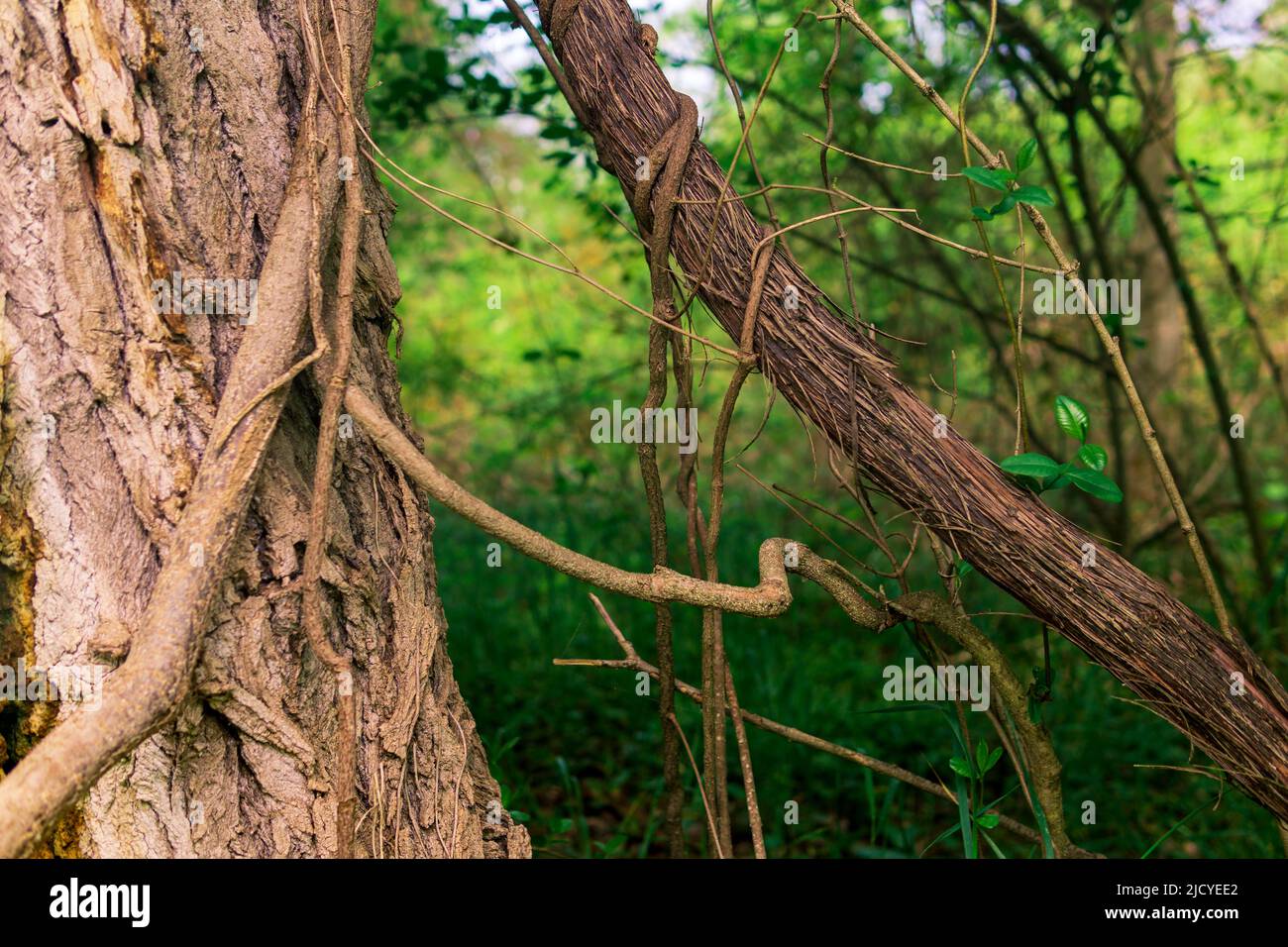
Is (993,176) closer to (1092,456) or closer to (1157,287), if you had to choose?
(1092,456)

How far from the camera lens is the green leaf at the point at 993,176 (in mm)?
1415

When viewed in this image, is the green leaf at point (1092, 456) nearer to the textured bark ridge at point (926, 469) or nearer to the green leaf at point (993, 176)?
the textured bark ridge at point (926, 469)

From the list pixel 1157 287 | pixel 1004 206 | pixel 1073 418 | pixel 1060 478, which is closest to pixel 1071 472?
pixel 1060 478

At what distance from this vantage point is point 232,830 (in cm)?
129

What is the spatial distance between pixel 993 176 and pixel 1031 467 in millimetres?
440

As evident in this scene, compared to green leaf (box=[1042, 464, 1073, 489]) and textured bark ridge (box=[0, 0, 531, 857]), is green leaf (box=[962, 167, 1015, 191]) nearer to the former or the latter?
green leaf (box=[1042, 464, 1073, 489])

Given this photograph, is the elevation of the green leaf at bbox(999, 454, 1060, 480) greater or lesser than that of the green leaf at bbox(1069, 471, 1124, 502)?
greater

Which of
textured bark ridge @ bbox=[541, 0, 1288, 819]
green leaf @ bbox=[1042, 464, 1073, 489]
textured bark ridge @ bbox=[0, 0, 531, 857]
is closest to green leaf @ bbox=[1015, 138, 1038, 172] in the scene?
textured bark ridge @ bbox=[541, 0, 1288, 819]

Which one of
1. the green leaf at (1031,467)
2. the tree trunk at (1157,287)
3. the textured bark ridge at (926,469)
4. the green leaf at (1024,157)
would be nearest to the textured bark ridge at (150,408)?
the textured bark ridge at (926,469)

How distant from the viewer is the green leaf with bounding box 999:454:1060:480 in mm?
1430

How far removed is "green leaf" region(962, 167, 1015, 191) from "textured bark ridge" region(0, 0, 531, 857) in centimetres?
102
